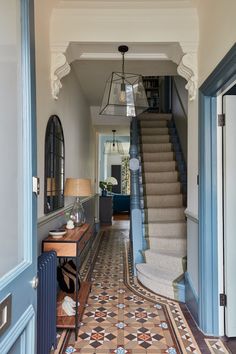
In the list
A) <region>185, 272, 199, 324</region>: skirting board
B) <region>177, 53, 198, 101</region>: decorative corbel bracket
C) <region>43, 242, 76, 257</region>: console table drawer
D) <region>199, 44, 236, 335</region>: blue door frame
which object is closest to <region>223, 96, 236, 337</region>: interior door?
<region>199, 44, 236, 335</region>: blue door frame

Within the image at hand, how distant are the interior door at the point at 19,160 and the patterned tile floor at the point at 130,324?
1.15 meters

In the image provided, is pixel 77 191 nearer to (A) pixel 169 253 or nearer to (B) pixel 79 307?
(B) pixel 79 307

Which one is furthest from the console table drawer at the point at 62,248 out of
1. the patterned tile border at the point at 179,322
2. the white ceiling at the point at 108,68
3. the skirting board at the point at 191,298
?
the white ceiling at the point at 108,68

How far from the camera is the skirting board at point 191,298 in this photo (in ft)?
8.31

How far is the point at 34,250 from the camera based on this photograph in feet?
4.20

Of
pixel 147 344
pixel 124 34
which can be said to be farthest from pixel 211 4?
pixel 147 344

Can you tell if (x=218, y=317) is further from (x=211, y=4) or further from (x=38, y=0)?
(x=38, y=0)

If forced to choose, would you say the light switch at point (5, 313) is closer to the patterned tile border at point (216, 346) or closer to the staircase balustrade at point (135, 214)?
the patterned tile border at point (216, 346)

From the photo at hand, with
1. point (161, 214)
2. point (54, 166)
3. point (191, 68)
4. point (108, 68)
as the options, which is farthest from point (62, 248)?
point (108, 68)

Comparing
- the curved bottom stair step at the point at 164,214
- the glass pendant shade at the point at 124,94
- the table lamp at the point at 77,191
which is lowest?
Result: the curved bottom stair step at the point at 164,214

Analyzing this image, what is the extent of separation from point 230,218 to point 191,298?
0.95 m

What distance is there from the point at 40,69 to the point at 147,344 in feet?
7.57

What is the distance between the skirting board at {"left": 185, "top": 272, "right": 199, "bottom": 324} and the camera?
2.53m

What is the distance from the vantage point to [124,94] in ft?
9.89
